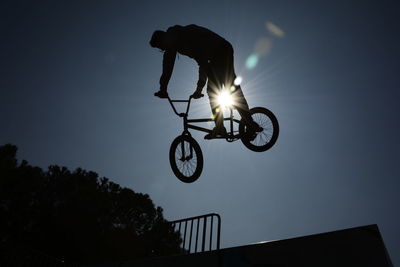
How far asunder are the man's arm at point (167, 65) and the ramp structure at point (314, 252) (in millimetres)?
3344

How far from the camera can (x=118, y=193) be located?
3084cm

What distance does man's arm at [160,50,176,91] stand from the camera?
17.1ft

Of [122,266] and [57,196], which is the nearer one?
[122,266]

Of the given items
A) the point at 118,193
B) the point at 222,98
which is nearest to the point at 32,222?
the point at 118,193

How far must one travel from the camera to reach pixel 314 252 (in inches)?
136

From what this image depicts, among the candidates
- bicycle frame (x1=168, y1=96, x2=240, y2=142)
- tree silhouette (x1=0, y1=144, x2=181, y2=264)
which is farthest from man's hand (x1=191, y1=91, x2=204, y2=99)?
tree silhouette (x1=0, y1=144, x2=181, y2=264)

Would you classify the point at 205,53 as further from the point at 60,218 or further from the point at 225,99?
the point at 60,218

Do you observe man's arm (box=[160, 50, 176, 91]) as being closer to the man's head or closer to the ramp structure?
the man's head

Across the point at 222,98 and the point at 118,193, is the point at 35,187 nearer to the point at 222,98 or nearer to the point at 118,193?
the point at 118,193

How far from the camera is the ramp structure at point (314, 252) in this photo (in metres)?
3.10

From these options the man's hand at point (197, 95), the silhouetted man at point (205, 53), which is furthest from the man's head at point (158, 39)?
the man's hand at point (197, 95)

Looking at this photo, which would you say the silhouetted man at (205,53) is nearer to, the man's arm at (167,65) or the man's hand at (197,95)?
the man's arm at (167,65)

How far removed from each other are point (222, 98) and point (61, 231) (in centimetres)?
2358

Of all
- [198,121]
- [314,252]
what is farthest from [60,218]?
[314,252]
